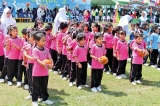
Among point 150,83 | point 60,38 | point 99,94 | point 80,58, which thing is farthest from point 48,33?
point 150,83

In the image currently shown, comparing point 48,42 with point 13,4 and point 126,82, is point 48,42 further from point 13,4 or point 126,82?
point 13,4

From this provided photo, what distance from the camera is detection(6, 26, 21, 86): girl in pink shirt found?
6734mm

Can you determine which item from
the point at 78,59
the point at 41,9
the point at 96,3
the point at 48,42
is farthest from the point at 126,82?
the point at 96,3

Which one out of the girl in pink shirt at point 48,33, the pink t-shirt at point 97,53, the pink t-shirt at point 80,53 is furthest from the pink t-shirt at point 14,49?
the pink t-shirt at point 97,53

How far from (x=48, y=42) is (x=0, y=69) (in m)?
1.74

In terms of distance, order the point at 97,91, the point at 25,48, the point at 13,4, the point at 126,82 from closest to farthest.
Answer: the point at 25,48 < the point at 97,91 < the point at 126,82 < the point at 13,4

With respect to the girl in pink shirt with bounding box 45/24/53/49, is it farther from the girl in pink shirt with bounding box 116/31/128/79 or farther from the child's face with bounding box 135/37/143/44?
the child's face with bounding box 135/37/143/44

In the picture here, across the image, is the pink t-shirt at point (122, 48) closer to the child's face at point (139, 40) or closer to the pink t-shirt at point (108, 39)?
the child's face at point (139, 40)

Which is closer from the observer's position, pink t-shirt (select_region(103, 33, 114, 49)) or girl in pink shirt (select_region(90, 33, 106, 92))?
girl in pink shirt (select_region(90, 33, 106, 92))

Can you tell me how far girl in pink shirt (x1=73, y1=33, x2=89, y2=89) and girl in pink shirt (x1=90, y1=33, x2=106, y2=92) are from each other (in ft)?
0.81

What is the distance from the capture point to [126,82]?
25.1 ft

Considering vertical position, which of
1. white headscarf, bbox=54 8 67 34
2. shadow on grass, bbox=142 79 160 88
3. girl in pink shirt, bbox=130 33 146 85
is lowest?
shadow on grass, bbox=142 79 160 88

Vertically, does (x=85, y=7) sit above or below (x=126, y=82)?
above

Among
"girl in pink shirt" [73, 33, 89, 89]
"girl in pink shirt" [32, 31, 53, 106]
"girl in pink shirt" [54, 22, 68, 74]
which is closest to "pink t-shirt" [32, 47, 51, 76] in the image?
"girl in pink shirt" [32, 31, 53, 106]
